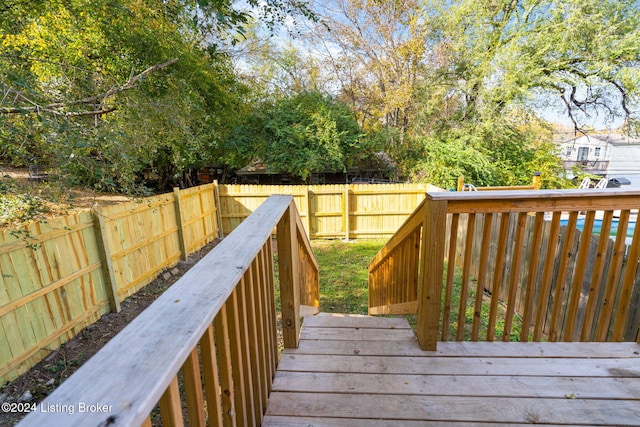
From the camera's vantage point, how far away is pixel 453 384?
1.52m

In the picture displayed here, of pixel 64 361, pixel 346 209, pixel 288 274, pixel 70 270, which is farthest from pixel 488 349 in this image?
pixel 346 209

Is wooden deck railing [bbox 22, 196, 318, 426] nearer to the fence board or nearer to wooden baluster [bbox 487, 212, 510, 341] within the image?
wooden baluster [bbox 487, 212, 510, 341]

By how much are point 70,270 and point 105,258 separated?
0.56 meters

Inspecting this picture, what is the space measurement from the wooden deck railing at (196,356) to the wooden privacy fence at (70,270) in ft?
10.5

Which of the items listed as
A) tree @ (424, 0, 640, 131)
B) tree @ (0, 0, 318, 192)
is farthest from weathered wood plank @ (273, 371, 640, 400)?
tree @ (424, 0, 640, 131)

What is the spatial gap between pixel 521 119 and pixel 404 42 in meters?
4.84

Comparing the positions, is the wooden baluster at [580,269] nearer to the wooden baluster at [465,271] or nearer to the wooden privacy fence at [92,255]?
the wooden baluster at [465,271]

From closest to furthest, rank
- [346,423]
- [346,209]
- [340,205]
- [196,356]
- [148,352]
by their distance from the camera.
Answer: [148,352], [196,356], [346,423], [346,209], [340,205]

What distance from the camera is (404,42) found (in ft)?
35.8

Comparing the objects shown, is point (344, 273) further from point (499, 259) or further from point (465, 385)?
point (465, 385)

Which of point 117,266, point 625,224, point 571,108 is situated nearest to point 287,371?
point 625,224

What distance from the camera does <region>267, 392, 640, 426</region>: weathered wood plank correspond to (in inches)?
52.0

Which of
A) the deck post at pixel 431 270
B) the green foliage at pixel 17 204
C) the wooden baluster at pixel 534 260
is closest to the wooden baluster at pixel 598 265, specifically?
the wooden baluster at pixel 534 260

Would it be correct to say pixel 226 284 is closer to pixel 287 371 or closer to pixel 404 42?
pixel 287 371
